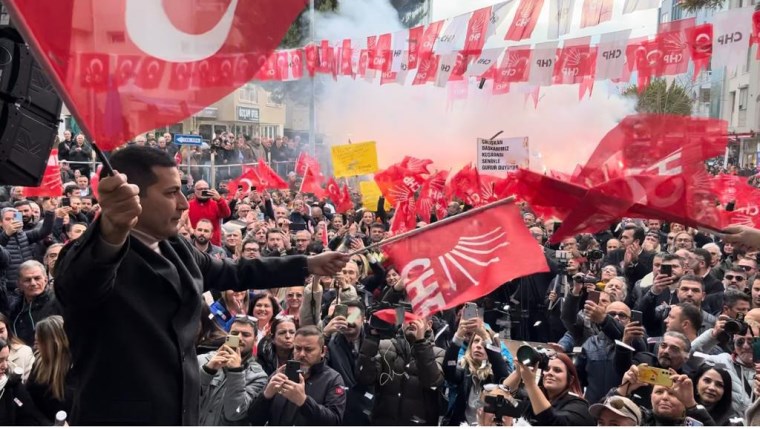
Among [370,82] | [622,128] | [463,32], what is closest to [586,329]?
[622,128]

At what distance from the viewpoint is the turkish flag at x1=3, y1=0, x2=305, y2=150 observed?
8.92 ft

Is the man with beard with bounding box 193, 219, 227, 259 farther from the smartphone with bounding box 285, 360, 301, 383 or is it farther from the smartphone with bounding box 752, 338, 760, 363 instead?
the smartphone with bounding box 752, 338, 760, 363

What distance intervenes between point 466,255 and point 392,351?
149cm

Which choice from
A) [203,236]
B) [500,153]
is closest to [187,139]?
[500,153]

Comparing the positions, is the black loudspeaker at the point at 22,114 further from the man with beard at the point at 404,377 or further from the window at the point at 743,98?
the window at the point at 743,98

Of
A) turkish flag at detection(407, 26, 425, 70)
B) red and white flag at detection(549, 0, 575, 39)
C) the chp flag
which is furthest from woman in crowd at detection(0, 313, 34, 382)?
turkish flag at detection(407, 26, 425, 70)

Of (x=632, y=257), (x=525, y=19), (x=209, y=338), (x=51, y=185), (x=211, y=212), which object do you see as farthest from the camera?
(x=525, y=19)

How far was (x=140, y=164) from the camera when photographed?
3059 mm

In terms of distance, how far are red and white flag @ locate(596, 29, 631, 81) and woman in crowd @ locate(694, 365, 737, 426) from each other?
12.1m

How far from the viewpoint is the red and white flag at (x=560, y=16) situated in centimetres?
1673

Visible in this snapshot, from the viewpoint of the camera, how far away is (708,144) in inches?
176

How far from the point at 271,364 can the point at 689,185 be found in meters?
3.06

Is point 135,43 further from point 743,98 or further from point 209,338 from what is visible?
point 743,98

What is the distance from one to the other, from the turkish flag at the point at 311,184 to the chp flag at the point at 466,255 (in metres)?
12.4
